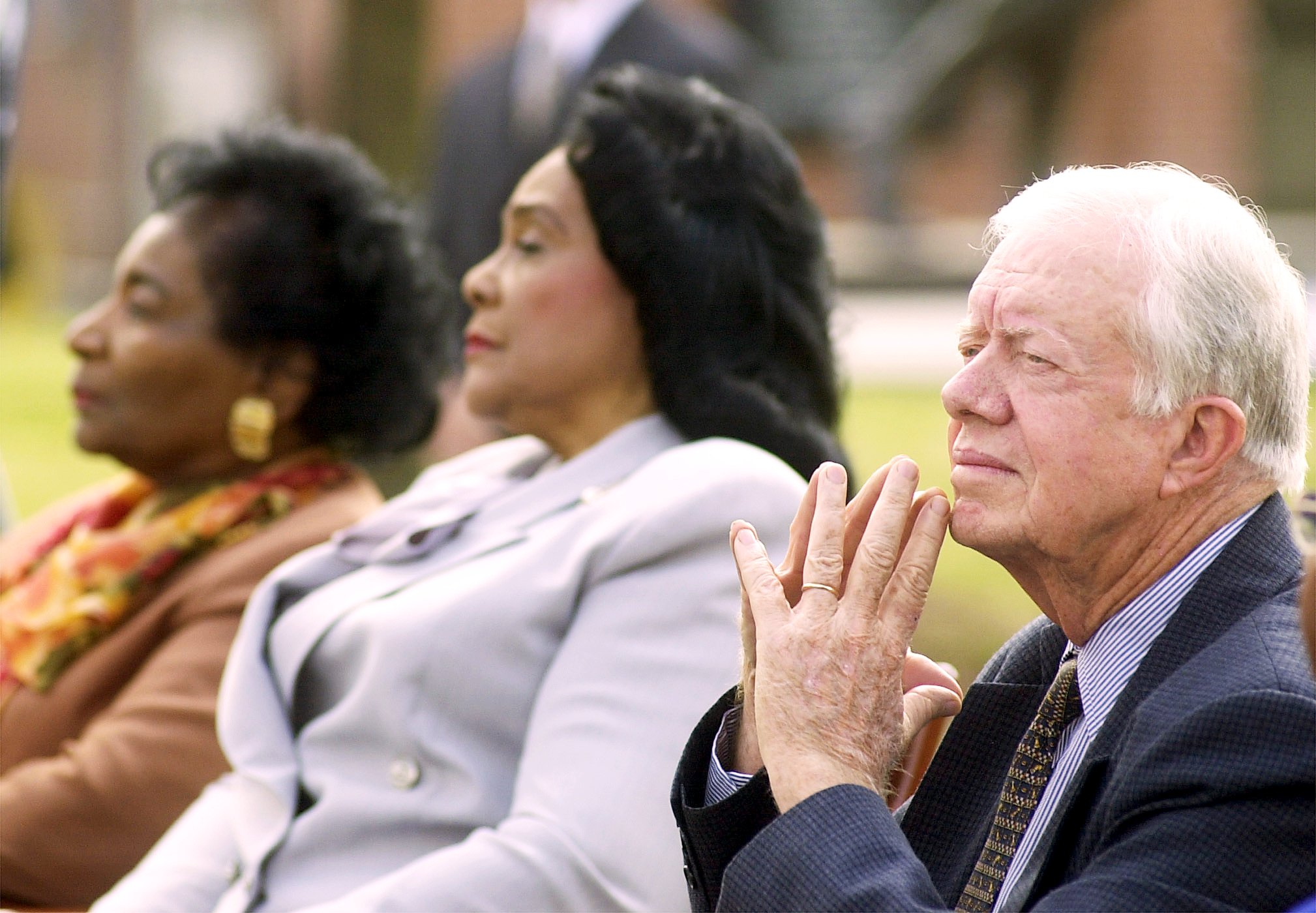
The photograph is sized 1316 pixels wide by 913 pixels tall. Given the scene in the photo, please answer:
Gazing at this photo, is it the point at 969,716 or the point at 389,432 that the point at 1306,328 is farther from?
the point at 389,432

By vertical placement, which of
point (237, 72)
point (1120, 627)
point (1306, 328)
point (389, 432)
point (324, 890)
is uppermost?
point (1306, 328)

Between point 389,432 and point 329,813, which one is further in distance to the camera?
point 389,432

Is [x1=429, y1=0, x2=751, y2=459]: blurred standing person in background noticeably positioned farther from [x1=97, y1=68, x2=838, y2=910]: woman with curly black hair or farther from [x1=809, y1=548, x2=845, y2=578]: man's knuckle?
[x1=809, y1=548, x2=845, y2=578]: man's knuckle

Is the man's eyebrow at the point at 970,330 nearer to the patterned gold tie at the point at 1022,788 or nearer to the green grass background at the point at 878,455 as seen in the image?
the patterned gold tie at the point at 1022,788

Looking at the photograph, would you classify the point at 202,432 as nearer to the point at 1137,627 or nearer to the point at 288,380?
the point at 288,380

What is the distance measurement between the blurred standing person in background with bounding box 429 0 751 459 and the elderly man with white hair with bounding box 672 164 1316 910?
3045 millimetres

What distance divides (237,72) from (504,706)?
71.9 ft

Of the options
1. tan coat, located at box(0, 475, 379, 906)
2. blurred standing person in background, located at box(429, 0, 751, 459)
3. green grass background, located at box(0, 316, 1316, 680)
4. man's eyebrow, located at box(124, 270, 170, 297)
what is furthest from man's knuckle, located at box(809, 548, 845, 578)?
blurred standing person in background, located at box(429, 0, 751, 459)

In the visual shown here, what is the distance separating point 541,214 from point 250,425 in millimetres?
1032

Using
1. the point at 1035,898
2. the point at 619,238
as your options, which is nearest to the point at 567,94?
the point at 619,238

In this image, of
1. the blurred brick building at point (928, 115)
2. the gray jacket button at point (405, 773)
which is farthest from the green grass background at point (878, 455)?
the blurred brick building at point (928, 115)

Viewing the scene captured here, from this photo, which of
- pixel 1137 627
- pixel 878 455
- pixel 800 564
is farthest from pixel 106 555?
pixel 878 455

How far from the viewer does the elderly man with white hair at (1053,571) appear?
1.86 metres

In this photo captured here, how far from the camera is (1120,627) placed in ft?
6.70
